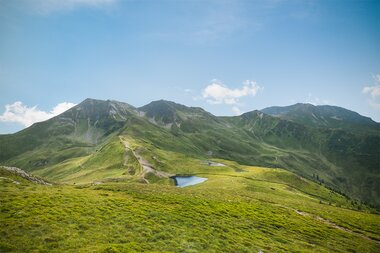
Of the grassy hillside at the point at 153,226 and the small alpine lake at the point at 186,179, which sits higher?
the grassy hillside at the point at 153,226

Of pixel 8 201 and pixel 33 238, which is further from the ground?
pixel 8 201

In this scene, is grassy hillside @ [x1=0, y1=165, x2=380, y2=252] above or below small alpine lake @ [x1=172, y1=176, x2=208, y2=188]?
above

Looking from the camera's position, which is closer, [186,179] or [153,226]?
[153,226]

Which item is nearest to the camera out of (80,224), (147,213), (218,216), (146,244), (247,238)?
(146,244)

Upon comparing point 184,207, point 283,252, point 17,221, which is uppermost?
point 17,221

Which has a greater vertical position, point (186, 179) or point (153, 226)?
point (153, 226)

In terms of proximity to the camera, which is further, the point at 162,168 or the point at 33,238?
the point at 162,168

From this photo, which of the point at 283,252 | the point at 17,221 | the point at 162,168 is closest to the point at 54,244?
the point at 17,221

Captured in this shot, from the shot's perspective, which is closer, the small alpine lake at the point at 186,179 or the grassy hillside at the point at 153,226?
the grassy hillside at the point at 153,226

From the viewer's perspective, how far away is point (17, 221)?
960 inches

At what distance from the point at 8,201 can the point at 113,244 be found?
16961mm

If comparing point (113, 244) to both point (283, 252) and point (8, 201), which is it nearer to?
point (8, 201)

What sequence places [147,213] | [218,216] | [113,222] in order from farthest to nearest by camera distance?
[218,216] < [147,213] < [113,222]

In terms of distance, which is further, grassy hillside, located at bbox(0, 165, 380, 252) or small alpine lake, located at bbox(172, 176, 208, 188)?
small alpine lake, located at bbox(172, 176, 208, 188)
